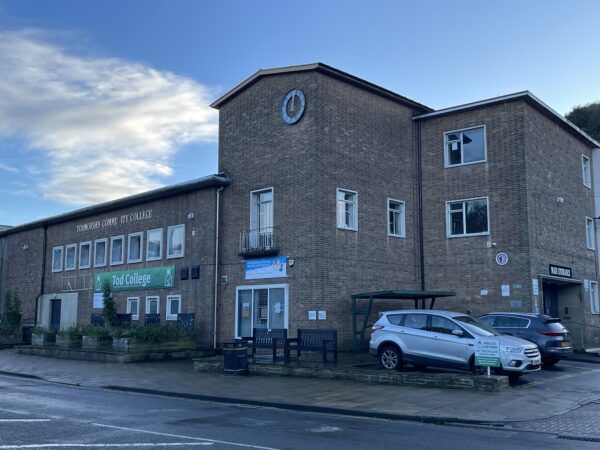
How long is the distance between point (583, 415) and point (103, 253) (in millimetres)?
25820

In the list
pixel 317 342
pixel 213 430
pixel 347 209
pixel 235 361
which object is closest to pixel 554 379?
pixel 317 342

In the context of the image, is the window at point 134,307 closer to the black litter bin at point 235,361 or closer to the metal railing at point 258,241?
the metal railing at point 258,241

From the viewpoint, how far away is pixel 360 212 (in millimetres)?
23750

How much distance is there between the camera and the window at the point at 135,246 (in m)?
A: 29.9

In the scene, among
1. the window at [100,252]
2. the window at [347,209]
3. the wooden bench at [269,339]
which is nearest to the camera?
the wooden bench at [269,339]

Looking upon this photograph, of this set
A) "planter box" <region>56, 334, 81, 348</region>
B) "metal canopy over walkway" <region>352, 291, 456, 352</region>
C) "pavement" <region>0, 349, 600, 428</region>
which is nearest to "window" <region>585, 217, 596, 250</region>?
"pavement" <region>0, 349, 600, 428</region>

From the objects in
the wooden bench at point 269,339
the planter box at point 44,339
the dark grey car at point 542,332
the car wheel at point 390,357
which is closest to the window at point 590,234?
the dark grey car at point 542,332

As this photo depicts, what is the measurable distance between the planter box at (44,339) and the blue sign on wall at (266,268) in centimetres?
952

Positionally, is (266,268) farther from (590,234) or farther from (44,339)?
(590,234)

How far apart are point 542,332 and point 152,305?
1706 centimetres

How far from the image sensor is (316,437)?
30.8 ft

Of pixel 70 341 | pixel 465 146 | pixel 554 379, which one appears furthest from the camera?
pixel 465 146

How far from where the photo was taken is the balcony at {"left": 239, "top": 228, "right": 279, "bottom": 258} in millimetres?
23413

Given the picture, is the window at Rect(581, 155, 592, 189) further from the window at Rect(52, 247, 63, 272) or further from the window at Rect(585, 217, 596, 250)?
the window at Rect(52, 247, 63, 272)
